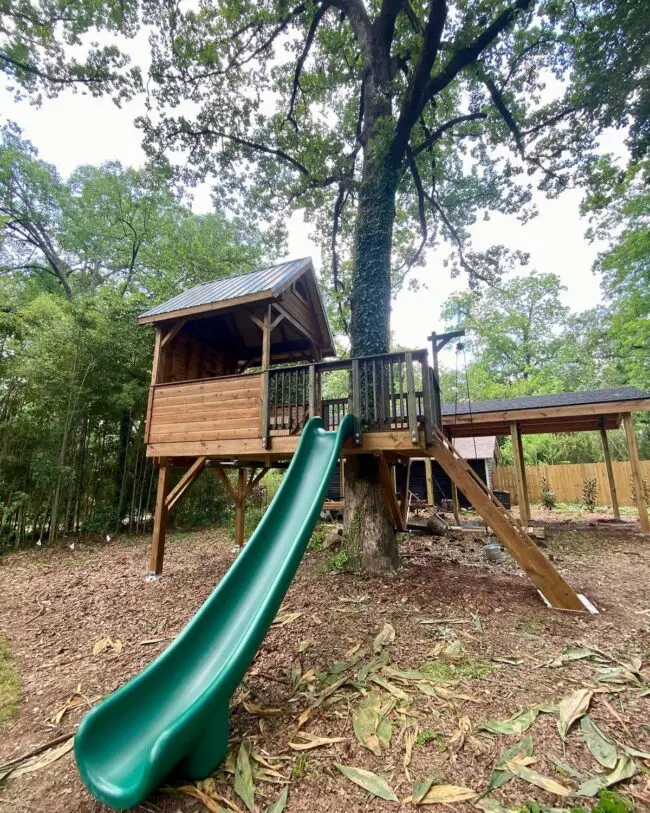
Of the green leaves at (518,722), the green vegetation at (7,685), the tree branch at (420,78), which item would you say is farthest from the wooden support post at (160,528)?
the tree branch at (420,78)

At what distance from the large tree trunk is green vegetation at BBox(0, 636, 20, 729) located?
3509 millimetres

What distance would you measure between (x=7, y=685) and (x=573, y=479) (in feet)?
59.1

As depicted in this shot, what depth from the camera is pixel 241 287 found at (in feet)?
20.9

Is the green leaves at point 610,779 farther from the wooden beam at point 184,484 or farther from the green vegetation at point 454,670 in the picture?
the wooden beam at point 184,484

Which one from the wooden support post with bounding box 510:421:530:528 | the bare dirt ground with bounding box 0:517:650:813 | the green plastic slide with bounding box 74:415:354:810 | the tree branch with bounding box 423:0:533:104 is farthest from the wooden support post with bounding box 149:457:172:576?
the tree branch with bounding box 423:0:533:104

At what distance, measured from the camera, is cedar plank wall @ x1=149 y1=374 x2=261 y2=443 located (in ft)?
16.8

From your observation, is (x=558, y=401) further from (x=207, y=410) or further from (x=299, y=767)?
(x=299, y=767)

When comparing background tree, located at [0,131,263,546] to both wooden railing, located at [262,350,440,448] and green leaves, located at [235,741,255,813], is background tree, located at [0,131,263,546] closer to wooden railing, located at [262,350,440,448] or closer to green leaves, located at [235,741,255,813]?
wooden railing, located at [262,350,440,448]

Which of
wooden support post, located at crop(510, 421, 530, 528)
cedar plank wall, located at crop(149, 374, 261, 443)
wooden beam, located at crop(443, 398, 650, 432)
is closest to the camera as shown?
cedar plank wall, located at crop(149, 374, 261, 443)

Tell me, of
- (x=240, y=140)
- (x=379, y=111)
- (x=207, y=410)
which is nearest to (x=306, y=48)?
(x=240, y=140)

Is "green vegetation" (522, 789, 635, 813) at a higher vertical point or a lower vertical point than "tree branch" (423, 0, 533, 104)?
lower

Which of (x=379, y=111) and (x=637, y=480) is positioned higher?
(x=379, y=111)

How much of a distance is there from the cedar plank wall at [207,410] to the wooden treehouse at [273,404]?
0.05 feet

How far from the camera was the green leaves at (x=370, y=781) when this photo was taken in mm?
1657
